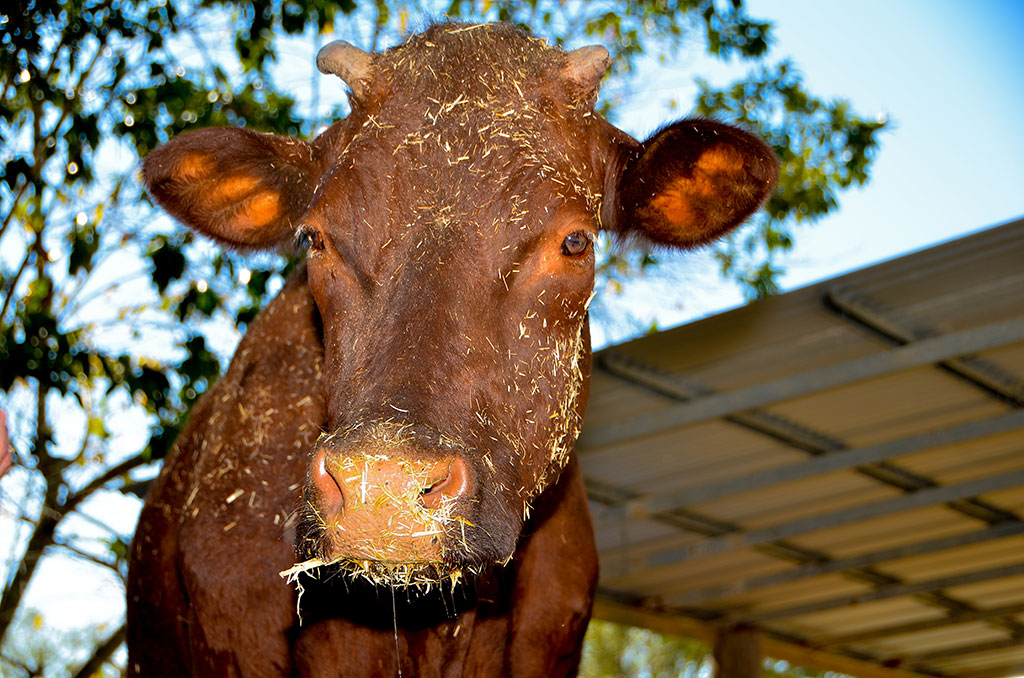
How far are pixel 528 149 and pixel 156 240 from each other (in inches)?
140

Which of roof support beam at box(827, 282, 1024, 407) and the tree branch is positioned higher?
roof support beam at box(827, 282, 1024, 407)

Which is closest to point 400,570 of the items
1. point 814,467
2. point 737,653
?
point 814,467

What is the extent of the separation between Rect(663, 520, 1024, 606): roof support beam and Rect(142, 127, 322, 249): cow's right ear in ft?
26.4

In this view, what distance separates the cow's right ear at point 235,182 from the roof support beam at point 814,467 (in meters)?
5.61

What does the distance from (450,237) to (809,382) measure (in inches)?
200

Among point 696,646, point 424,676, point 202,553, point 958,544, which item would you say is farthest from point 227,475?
point 696,646

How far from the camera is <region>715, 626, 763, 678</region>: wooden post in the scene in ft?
39.9

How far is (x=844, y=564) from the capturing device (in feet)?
36.2

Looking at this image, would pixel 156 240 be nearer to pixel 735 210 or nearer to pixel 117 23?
pixel 117 23

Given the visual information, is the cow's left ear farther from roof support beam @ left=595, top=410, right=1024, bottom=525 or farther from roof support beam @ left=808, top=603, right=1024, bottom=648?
roof support beam @ left=808, top=603, right=1024, bottom=648

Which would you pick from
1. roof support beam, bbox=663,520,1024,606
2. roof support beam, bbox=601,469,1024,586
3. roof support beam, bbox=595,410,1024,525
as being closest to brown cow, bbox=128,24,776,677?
roof support beam, bbox=595,410,1024,525

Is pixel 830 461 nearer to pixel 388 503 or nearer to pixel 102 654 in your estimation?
pixel 102 654

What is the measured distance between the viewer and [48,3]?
5.94 metres

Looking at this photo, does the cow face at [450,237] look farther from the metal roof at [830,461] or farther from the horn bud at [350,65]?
the metal roof at [830,461]
